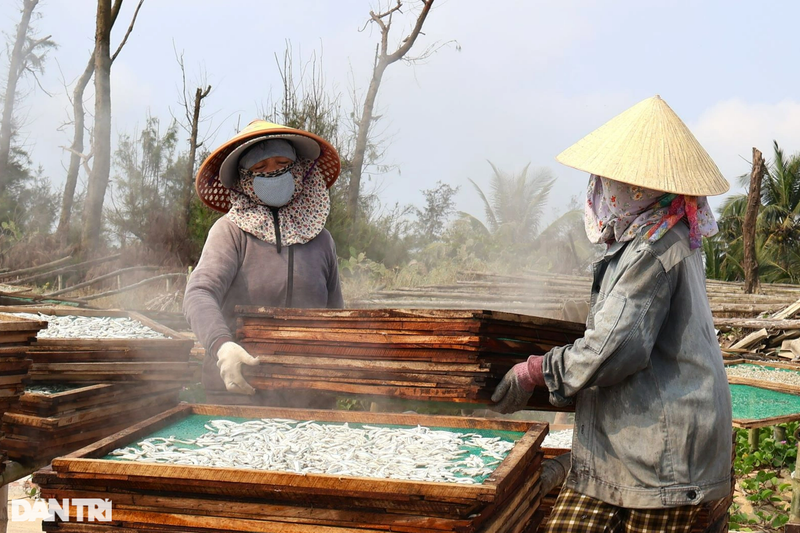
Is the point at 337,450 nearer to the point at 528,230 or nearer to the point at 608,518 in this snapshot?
the point at 608,518

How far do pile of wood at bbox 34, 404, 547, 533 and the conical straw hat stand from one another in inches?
37.4

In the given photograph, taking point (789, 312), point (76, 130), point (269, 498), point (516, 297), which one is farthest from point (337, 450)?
point (76, 130)

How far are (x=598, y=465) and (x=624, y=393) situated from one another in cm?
27

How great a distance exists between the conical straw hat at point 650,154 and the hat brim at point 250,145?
1.43 m

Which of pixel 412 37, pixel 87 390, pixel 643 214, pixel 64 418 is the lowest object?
pixel 64 418

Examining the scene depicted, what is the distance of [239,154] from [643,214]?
1.95 meters

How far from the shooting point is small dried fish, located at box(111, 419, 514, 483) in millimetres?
2082

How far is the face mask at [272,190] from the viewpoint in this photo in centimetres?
336

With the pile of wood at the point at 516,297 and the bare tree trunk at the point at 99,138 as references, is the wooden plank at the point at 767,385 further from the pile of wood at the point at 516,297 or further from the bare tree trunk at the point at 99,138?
the bare tree trunk at the point at 99,138

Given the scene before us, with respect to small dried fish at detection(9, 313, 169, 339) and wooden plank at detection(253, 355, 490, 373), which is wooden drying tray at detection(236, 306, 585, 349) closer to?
wooden plank at detection(253, 355, 490, 373)

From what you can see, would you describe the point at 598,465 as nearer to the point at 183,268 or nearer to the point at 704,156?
the point at 704,156

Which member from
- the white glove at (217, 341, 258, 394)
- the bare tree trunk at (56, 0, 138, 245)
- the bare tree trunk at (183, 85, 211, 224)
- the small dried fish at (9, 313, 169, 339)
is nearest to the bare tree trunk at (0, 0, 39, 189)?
the bare tree trunk at (56, 0, 138, 245)

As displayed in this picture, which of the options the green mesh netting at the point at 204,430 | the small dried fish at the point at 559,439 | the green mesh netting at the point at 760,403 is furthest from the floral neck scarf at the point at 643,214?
the green mesh netting at the point at 760,403

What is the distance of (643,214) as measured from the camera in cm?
230
